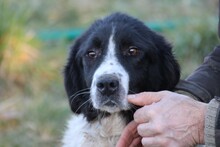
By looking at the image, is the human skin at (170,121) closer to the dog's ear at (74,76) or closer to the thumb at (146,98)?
the thumb at (146,98)

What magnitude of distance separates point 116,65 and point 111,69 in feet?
0.26

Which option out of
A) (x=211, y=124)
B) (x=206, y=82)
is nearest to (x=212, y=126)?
(x=211, y=124)

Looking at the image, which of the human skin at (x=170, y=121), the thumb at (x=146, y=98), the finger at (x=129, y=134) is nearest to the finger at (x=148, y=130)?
the human skin at (x=170, y=121)

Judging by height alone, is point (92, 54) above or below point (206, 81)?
above

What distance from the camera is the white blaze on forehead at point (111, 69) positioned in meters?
3.34

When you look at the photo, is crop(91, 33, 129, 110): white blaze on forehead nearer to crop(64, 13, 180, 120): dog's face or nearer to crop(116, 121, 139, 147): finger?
crop(64, 13, 180, 120): dog's face

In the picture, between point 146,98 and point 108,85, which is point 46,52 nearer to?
point 108,85

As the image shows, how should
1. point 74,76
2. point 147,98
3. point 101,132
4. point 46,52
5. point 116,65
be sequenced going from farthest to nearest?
point 46,52 → point 74,76 → point 101,132 → point 116,65 → point 147,98

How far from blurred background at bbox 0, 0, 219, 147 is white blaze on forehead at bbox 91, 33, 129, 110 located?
1429mm

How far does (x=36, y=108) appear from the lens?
247 inches

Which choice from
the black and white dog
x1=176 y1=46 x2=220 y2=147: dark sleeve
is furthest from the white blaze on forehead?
x1=176 y1=46 x2=220 y2=147: dark sleeve

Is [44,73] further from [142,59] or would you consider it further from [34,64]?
[142,59]

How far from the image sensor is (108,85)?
329 cm

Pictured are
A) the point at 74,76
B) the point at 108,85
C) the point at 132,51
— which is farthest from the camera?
the point at 74,76
